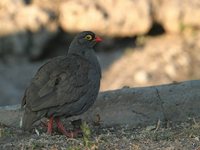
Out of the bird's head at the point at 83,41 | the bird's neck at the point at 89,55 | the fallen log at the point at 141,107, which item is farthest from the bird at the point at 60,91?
the fallen log at the point at 141,107

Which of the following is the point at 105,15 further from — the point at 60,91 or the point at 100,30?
the point at 60,91

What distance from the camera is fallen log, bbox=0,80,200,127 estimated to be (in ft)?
26.9

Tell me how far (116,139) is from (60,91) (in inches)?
32.1

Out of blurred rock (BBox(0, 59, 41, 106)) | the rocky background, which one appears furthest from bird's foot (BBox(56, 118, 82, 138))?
the rocky background

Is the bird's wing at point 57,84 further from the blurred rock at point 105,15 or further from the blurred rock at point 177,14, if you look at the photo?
the blurred rock at point 177,14

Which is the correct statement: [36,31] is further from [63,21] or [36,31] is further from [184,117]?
[184,117]

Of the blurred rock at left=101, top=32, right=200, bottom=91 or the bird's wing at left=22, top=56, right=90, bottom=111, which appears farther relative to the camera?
the blurred rock at left=101, top=32, right=200, bottom=91

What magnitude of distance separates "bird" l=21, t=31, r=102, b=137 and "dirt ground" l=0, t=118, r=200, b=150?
230 mm

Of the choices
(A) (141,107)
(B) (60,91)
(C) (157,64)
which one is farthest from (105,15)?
(B) (60,91)

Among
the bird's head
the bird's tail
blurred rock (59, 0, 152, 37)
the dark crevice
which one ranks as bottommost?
the bird's tail

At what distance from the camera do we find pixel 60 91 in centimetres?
726

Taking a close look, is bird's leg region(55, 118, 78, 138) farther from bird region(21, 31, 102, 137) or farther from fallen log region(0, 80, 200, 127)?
fallen log region(0, 80, 200, 127)

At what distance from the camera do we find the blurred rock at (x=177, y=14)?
16.0 m

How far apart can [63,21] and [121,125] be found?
8.33 meters
